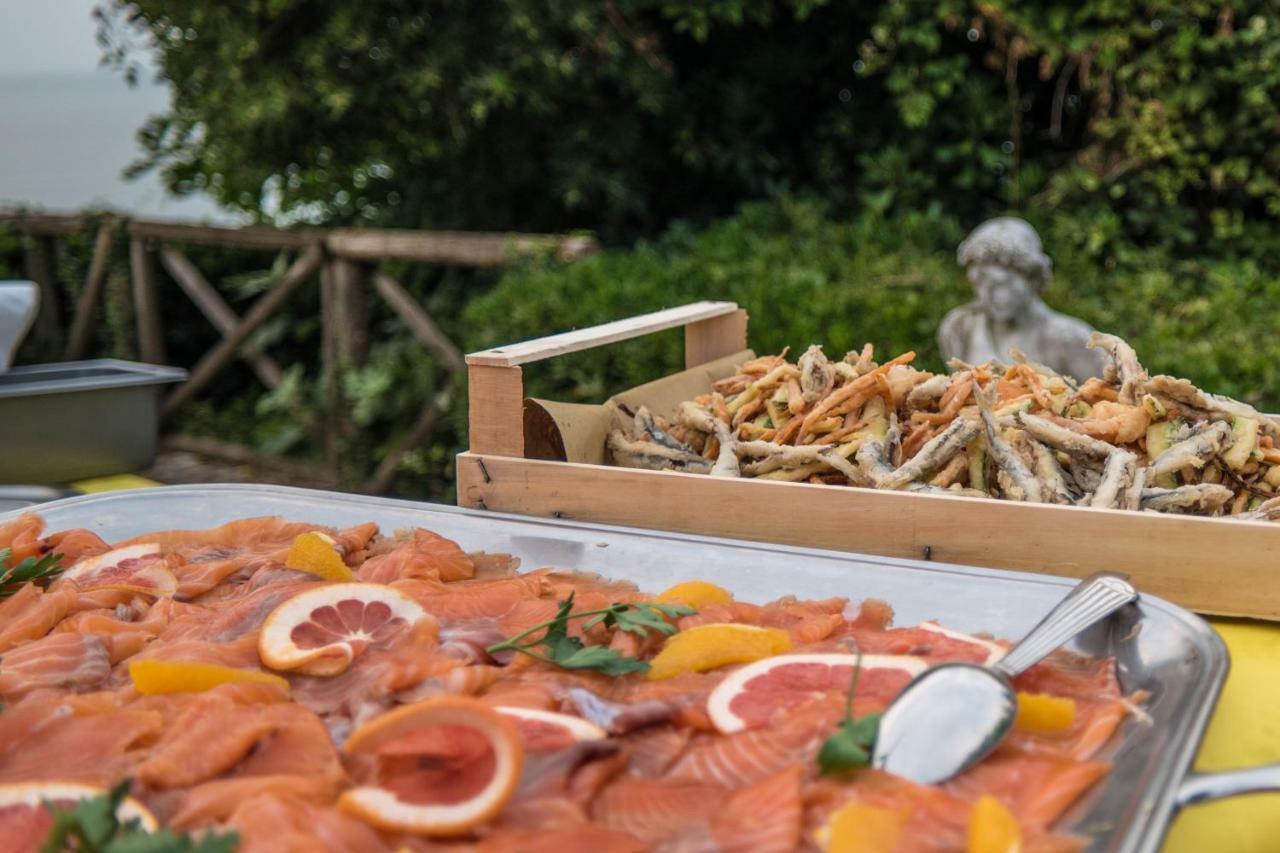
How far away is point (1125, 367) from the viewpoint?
5.96 ft

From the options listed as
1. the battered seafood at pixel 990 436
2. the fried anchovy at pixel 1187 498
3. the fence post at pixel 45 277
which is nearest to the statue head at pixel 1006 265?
the battered seafood at pixel 990 436

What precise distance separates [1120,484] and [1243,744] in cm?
44

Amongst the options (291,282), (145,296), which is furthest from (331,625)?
(145,296)

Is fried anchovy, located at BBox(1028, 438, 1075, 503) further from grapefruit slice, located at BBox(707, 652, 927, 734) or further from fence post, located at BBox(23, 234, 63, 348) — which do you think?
fence post, located at BBox(23, 234, 63, 348)

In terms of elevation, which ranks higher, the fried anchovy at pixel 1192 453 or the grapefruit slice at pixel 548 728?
the fried anchovy at pixel 1192 453

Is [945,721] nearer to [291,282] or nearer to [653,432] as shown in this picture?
[653,432]

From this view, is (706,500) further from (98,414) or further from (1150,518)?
(98,414)

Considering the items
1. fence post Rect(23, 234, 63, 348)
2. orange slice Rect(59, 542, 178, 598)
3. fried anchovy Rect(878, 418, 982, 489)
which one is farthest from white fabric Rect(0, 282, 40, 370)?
fence post Rect(23, 234, 63, 348)

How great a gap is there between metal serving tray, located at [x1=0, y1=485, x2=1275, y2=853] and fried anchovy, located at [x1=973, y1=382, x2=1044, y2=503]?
0.16 meters

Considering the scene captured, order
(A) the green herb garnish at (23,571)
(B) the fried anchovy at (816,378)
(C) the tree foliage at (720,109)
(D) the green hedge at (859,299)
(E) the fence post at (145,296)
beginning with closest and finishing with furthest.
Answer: (A) the green herb garnish at (23,571)
(B) the fried anchovy at (816,378)
(D) the green hedge at (859,299)
(C) the tree foliage at (720,109)
(E) the fence post at (145,296)

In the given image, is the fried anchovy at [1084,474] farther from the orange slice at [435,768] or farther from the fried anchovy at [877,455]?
the orange slice at [435,768]

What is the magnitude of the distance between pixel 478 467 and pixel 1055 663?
3.03 ft

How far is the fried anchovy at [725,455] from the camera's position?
1.80m

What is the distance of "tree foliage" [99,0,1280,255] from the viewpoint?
5039 millimetres
